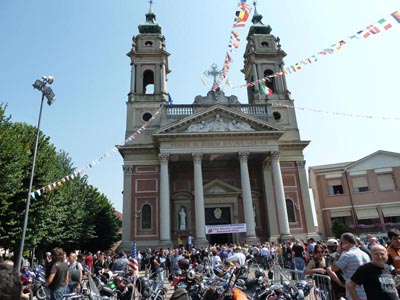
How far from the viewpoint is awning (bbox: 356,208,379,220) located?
30.2m

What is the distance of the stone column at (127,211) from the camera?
81.5ft

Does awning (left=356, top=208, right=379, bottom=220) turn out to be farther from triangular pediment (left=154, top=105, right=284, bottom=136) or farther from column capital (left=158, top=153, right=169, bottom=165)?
column capital (left=158, top=153, right=169, bottom=165)

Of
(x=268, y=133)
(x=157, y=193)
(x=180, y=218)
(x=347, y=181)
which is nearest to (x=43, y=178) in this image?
(x=157, y=193)

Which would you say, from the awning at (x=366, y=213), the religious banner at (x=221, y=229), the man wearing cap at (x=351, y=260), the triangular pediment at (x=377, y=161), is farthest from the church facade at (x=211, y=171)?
the man wearing cap at (x=351, y=260)

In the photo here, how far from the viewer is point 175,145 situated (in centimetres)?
2562

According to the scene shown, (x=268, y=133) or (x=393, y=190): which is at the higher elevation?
(x=268, y=133)

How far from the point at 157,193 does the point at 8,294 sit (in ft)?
82.8

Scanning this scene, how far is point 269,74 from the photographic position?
33.5 m

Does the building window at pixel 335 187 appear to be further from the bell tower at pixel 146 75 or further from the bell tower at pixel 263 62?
the bell tower at pixel 146 75

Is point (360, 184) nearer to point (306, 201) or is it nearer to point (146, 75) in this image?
point (306, 201)

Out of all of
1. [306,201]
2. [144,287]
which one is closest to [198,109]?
[306,201]

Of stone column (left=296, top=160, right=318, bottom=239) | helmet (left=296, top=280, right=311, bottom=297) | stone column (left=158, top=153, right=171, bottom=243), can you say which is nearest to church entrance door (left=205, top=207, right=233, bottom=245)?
stone column (left=158, top=153, right=171, bottom=243)

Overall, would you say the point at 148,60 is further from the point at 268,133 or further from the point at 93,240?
the point at 93,240

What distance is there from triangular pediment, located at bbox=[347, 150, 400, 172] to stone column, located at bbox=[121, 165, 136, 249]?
22.3 metres
